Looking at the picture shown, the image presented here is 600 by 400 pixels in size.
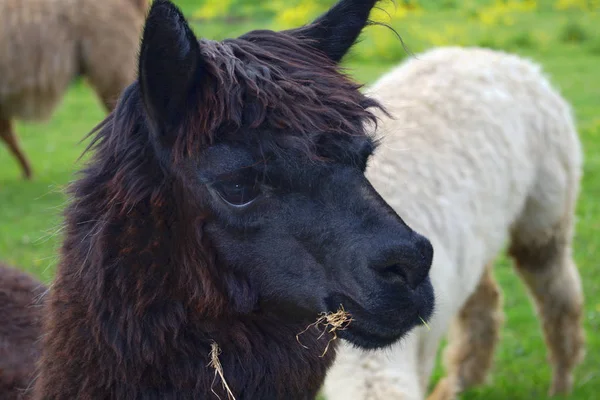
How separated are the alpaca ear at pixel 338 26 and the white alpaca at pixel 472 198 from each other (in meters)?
0.71

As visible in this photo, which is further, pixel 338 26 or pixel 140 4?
pixel 140 4

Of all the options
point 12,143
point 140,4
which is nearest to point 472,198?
point 140,4

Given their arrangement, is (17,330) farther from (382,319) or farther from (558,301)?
(558,301)

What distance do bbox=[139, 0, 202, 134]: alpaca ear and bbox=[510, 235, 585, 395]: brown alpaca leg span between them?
115 inches

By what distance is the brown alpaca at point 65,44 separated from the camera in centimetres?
823

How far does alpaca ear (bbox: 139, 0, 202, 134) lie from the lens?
74.9 inches

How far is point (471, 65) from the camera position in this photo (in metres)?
4.26

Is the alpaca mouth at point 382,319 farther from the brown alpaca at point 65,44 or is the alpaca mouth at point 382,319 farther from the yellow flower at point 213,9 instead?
the yellow flower at point 213,9

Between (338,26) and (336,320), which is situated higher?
(338,26)

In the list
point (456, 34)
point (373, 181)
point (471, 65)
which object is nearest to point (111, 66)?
point (471, 65)

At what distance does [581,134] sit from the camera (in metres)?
10.2

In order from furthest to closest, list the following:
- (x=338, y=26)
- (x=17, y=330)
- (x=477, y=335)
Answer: (x=477, y=335), (x=17, y=330), (x=338, y=26)

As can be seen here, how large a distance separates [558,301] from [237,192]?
3.13 meters

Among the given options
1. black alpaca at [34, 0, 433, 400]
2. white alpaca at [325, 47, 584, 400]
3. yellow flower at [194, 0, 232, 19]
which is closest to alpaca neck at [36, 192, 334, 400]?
black alpaca at [34, 0, 433, 400]
